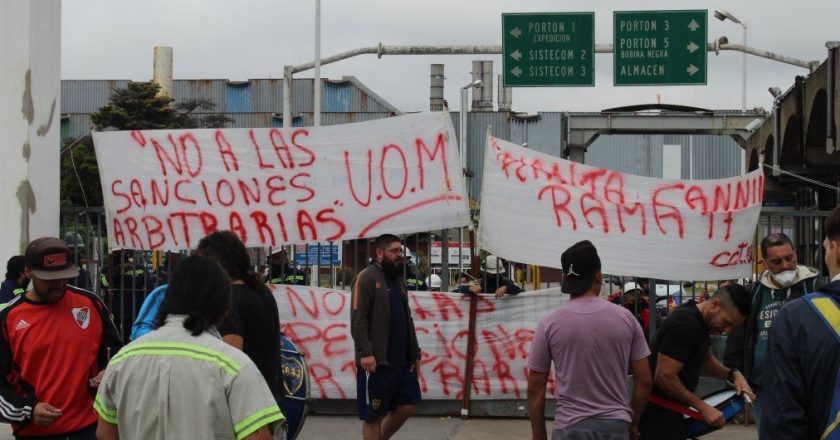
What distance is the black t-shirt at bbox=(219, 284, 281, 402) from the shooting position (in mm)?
5508

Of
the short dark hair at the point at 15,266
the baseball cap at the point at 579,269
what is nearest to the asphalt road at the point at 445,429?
the short dark hair at the point at 15,266

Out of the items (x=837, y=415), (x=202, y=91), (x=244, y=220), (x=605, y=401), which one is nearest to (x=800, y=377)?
(x=837, y=415)

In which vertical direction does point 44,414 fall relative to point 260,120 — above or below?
below

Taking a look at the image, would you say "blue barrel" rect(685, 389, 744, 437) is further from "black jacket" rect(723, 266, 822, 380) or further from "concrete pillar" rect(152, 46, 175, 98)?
"concrete pillar" rect(152, 46, 175, 98)

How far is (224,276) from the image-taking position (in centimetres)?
397

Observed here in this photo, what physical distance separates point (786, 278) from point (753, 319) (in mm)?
322

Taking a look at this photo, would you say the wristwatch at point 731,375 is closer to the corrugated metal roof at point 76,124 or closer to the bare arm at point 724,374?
the bare arm at point 724,374

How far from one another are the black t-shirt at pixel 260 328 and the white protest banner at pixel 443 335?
4567mm

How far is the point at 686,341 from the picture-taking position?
606cm

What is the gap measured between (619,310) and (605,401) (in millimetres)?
442

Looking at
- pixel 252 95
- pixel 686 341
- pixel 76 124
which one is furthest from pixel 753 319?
pixel 252 95

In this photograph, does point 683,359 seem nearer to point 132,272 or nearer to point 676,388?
point 676,388

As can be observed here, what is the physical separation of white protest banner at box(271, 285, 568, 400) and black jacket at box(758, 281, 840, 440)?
20.9ft

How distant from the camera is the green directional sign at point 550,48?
20.3 meters
